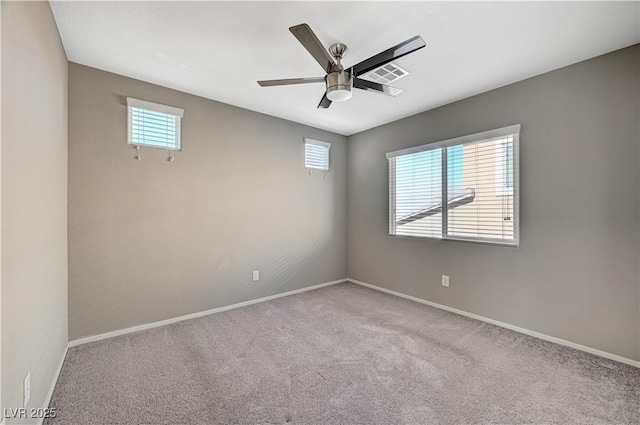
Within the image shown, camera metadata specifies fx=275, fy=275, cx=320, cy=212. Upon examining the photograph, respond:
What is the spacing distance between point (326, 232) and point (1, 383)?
3.75 metres

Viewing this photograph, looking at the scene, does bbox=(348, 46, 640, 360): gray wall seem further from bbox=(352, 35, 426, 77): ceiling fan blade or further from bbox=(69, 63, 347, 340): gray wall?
bbox=(69, 63, 347, 340): gray wall

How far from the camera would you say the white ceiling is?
185cm

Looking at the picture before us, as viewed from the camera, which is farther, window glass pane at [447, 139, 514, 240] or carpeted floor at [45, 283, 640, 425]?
window glass pane at [447, 139, 514, 240]

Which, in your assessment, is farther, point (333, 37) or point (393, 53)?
point (333, 37)

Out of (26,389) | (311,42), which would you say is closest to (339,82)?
(311,42)

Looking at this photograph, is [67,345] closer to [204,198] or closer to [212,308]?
[212,308]

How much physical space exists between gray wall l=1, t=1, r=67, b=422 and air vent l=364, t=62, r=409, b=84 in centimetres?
229

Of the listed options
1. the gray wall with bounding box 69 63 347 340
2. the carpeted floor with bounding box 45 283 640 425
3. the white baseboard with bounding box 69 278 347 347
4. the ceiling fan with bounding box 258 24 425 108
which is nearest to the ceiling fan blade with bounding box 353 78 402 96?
the ceiling fan with bounding box 258 24 425 108

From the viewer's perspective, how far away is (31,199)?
1.52 m

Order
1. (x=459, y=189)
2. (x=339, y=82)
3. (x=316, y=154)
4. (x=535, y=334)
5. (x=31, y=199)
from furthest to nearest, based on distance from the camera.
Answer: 1. (x=316, y=154)
2. (x=459, y=189)
3. (x=535, y=334)
4. (x=339, y=82)
5. (x=31, y=199)

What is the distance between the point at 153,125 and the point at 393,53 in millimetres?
2516

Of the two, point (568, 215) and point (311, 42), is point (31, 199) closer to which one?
point (311, 42)

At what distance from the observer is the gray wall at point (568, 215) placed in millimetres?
2248

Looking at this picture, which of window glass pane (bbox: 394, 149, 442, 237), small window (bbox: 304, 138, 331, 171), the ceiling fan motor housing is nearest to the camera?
the ceiling fan motor housing
